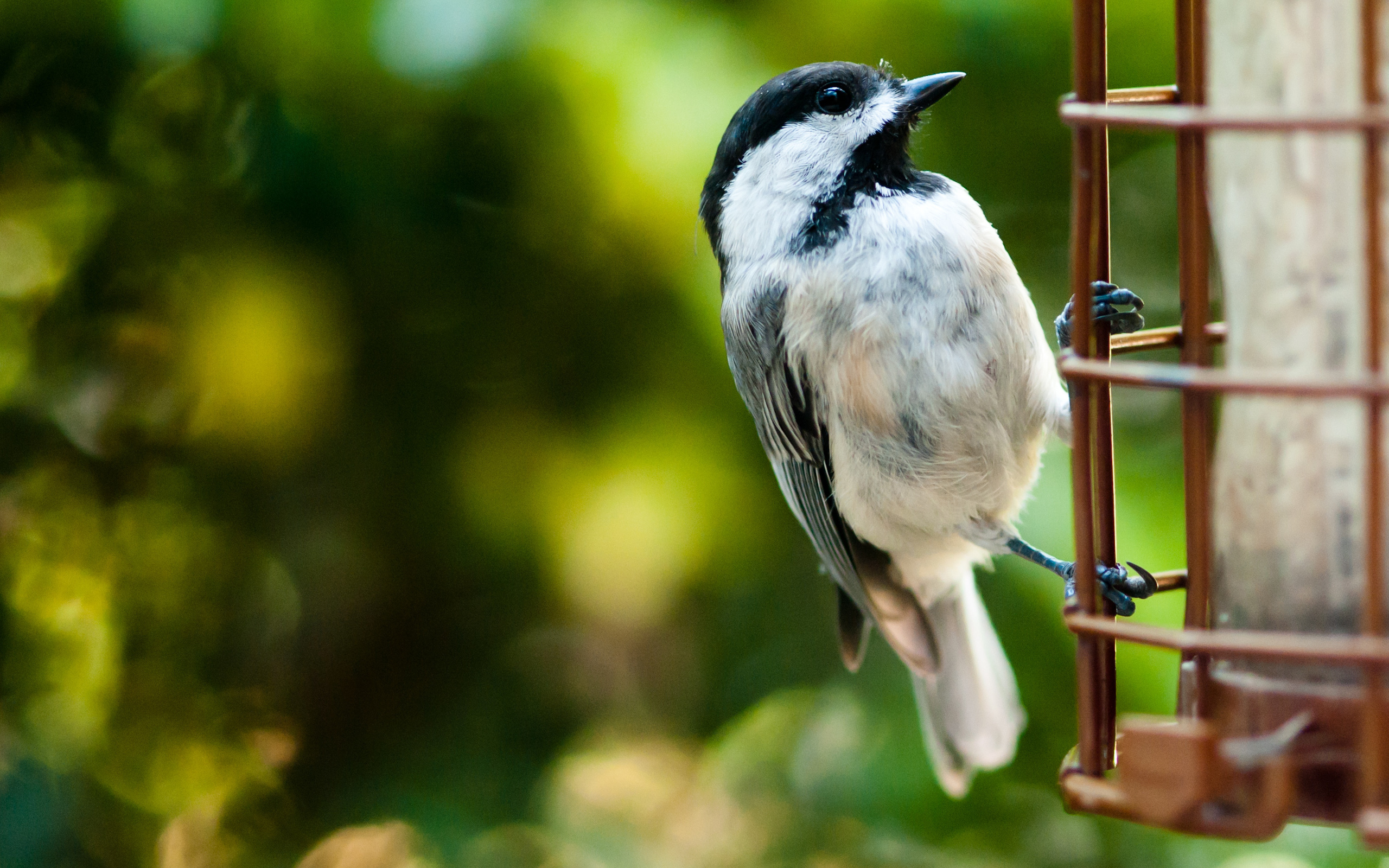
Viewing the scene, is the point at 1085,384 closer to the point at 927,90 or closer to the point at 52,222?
the point at 927,90

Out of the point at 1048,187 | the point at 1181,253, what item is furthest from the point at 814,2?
the point at 1181,253

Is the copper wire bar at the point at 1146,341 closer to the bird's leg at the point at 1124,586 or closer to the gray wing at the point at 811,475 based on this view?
the bird's leg at the point at 1124,586

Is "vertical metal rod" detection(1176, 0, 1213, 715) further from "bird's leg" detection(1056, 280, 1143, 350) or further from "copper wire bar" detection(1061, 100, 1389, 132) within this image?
"bird's leg" detection(1056, 280, 1143, 350)

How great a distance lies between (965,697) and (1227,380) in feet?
4.74

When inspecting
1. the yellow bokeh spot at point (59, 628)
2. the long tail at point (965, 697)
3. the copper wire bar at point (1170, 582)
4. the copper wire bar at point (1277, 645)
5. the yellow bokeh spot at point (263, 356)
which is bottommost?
the long tail at point (965, 697)

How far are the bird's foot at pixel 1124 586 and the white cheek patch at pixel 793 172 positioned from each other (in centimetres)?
82

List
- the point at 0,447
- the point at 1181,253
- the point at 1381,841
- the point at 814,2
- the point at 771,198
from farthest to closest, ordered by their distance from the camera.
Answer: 1. the point at 0,447
2. the point at 814,2
3. the point at 771,198
4. the point at 1181,253
5. the point at 1381,841

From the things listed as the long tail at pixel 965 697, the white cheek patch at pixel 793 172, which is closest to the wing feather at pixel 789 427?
the white cheek patch at pixel 793 172

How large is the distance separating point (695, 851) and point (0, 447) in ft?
5.41

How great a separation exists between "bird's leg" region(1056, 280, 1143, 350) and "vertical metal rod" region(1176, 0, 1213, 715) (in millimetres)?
253

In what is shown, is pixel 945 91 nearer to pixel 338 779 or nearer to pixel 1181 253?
pixel 1181 253

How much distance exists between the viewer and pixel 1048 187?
2566 mm

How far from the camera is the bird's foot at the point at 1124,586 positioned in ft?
5.74

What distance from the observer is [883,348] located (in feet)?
7.02
